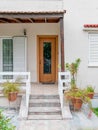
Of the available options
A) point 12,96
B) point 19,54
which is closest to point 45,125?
point 12,96

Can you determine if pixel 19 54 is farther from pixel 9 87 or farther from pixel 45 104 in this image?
pixel 45 104

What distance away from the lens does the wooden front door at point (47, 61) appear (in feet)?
64.4

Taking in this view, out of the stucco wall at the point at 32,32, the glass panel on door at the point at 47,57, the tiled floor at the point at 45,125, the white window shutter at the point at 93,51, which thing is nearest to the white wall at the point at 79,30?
the white window shutter at the point at 93,51

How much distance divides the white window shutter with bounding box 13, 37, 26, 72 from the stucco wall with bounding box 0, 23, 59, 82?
0.34m

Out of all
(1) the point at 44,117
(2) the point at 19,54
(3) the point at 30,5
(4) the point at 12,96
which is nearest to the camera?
(1) the point at 44,117

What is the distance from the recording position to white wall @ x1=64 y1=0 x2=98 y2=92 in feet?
57.6

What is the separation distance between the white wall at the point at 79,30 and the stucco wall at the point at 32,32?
1.61 meters

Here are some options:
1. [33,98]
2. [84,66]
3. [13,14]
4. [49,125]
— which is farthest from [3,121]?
[84,66]

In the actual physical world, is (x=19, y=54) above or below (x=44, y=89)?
above

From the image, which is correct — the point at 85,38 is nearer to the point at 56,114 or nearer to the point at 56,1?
the point at 56,1

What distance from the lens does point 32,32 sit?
1909 centimetres

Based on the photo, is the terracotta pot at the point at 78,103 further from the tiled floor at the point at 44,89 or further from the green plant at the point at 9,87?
the green plant at the point at 9,87

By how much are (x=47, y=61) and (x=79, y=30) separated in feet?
10.7

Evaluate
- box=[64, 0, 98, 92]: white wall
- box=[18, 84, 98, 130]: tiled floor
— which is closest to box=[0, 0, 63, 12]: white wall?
box=[64, 0, 98, 92]: white wall
